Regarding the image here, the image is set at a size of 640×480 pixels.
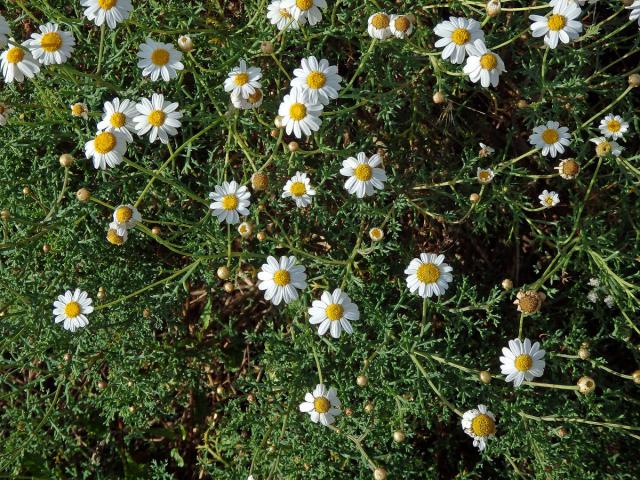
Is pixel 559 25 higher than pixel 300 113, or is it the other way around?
pixel 559 25

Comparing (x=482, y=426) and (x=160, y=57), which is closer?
(x=482, y=426)

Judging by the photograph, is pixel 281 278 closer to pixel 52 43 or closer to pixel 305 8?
pixel 305 8

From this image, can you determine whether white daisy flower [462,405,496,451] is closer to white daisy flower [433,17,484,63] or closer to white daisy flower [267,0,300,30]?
white daisy flower [433,17,484,63]

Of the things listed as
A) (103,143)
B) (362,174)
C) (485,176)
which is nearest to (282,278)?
(362,174)

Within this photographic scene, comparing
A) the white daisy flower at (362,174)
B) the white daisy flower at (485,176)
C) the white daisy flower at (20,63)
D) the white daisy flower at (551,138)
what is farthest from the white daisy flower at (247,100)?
the white daisy flower at (551,138)

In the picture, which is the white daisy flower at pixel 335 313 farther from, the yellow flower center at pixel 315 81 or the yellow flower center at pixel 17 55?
the yellow flower center at pixel 17 55

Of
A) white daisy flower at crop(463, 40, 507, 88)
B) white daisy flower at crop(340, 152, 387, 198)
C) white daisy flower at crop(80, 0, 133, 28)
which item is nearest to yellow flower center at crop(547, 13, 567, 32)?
white daisy flower at crop(463, 40, 507, 88)
